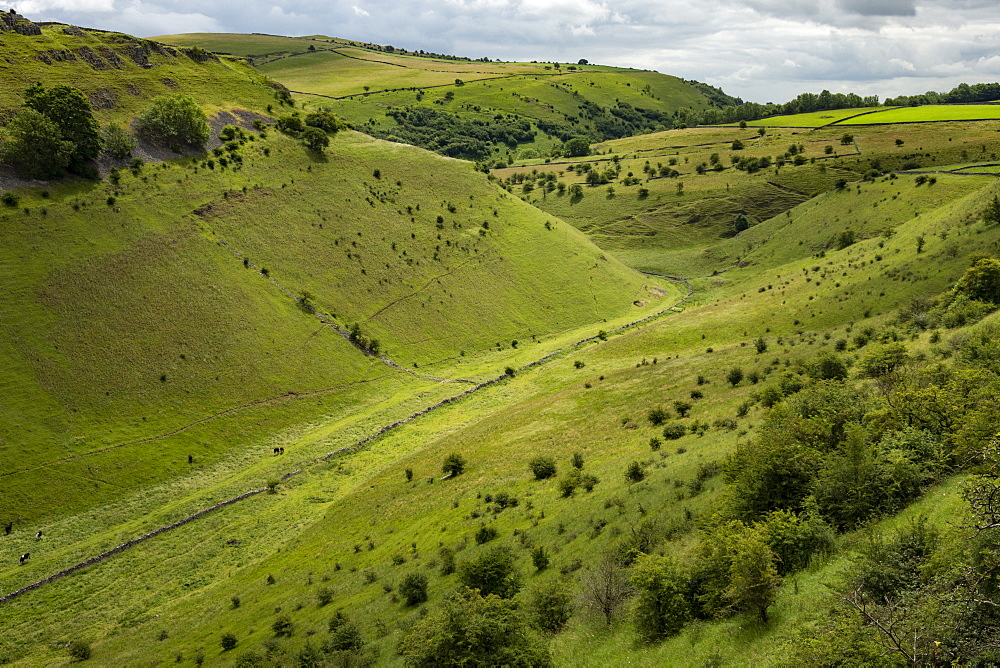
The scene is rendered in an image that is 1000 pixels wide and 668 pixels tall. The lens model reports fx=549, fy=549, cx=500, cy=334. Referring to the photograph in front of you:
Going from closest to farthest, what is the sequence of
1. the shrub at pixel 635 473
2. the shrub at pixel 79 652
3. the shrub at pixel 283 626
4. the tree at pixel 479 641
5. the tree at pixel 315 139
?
the tree at pixel 479 641 → the shrub at pixel 283 626 → the shrub at pixel 79 652 → the shrub at pixel 635 473 → the tree at pixel 315 139

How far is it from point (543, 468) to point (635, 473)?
351 inches

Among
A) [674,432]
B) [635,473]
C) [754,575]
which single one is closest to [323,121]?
[674,432]

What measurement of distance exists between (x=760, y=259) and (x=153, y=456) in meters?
111

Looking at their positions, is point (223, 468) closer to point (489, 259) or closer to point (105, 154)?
point (105, 154)

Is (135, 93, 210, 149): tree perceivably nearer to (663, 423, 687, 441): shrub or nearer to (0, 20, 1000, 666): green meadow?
(0, 20, 1000, 666): green meadow

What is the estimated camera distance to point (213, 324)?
64812mm

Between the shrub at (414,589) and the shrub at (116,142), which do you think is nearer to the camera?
the shrub at (414,589)

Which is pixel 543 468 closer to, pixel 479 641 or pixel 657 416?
pixel 657 416

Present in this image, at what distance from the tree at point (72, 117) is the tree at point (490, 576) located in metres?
76.4

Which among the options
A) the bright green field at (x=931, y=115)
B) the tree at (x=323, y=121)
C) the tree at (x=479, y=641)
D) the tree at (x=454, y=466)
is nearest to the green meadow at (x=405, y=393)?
the tree at (x=454, y=466)

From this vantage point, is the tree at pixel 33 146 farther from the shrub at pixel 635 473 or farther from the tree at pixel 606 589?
the tree at pixel 606 589

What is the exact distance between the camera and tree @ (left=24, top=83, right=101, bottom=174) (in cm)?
7019

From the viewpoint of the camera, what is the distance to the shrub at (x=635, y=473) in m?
31.9

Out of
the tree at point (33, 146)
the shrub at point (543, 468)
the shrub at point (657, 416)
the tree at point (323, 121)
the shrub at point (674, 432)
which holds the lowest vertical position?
the shrub at point (543, 468)
